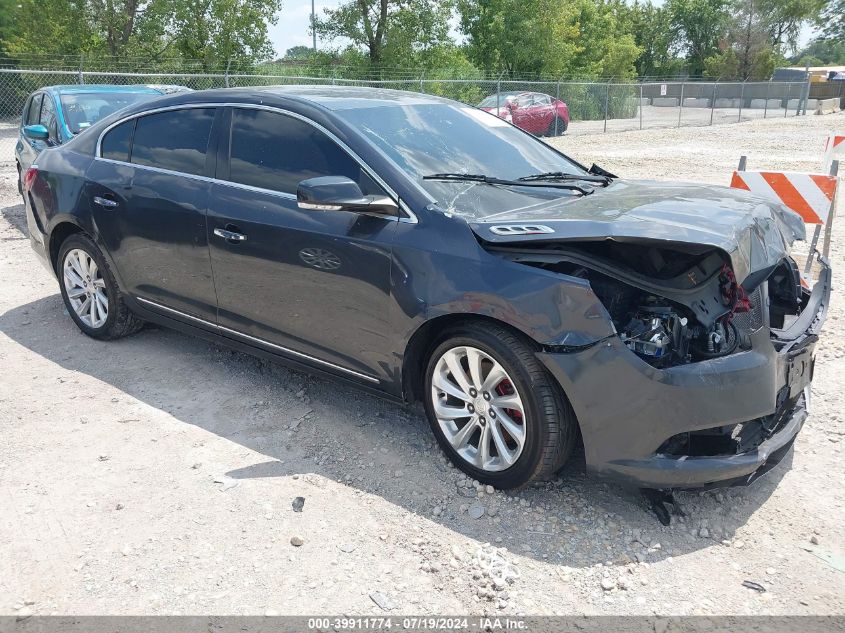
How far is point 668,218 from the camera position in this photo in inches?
126

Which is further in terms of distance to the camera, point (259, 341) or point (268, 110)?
point (259, 341)

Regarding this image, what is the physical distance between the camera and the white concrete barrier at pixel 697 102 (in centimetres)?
4122

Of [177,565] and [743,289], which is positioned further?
[743,289]

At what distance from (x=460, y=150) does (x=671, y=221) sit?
138 cm

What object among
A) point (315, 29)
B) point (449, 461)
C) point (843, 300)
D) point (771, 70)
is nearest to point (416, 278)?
point (449, 461)

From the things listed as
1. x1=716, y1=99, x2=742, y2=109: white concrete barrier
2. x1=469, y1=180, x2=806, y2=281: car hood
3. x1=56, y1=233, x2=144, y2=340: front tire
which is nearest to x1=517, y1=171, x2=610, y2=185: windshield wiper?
x1=469, y1=180, x2=806, y2=281: car hood

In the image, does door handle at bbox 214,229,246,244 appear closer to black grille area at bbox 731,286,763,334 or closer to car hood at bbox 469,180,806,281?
car hood at bbox 469,180,806,281

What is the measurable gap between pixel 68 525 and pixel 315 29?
3052cm

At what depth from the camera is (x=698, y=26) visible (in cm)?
7569

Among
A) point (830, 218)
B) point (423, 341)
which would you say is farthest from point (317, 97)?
point (830, 218)

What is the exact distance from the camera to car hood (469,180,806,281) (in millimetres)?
3004

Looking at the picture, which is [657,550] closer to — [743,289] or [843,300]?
[743,289]

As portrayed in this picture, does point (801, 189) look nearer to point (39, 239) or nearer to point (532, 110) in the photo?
point (39, 239)

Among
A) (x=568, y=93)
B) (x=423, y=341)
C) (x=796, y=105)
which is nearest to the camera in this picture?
(x=423, y=341)
